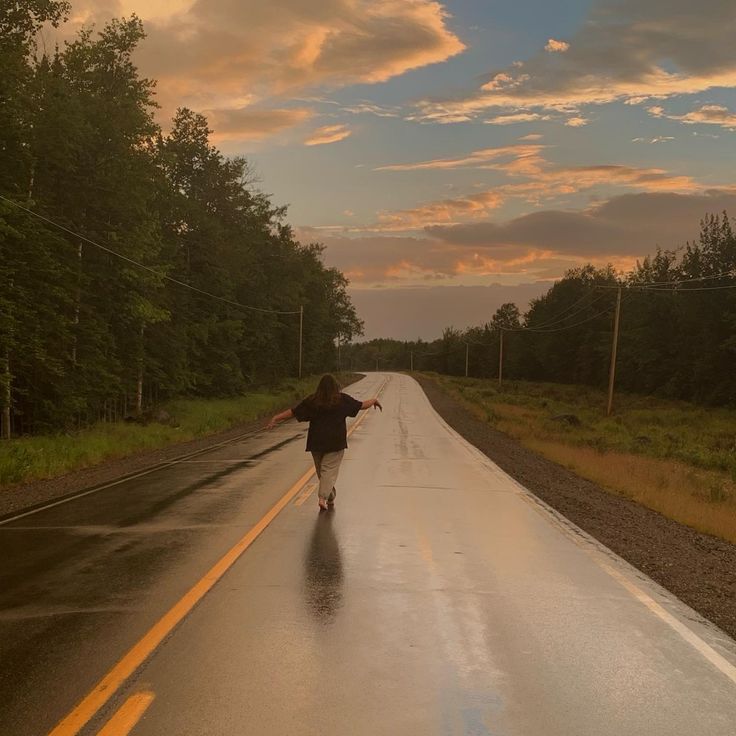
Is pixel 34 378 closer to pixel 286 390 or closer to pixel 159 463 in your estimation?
pixel 159 463

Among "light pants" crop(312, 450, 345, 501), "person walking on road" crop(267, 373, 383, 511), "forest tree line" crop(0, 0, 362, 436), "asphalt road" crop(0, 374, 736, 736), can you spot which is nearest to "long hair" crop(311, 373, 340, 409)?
"person walking on road" crop(267, 373, 383, 511)

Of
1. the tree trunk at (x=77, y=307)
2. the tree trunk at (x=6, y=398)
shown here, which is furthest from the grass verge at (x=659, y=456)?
the tree trunk at (x=77, y=307)

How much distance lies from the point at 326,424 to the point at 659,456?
20618 millimetres

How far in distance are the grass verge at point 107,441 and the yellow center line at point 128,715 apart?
10.9 m

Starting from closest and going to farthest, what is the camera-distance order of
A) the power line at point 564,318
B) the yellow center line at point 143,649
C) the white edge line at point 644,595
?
1. the yellow center line at point 143,649
2. the white edge line at point 644,595
3. the power line at point 564,318

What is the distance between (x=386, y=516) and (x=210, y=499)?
312cm

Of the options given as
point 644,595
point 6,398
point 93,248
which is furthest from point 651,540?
point 93,248

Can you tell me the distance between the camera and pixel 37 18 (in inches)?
772

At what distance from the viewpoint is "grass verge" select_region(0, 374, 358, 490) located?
48.0 feet

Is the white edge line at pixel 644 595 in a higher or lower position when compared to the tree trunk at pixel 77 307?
lower

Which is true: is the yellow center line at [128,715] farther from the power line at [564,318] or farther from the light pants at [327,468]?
the power line at [564,318]

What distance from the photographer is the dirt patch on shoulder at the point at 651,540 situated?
6.68 metres

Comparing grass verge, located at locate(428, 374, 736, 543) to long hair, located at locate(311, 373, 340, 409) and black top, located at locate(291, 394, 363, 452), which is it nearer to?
black top, located at locate(291, 394, 363, 452)

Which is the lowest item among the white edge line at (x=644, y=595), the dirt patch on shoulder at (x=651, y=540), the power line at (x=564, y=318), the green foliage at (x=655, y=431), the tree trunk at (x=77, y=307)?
the green foliage at (x=655, y=431)
